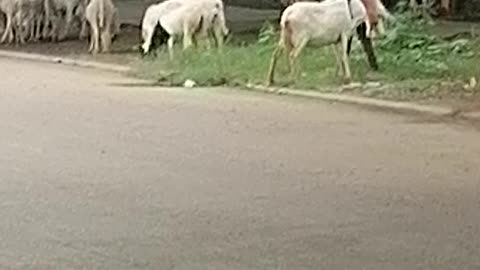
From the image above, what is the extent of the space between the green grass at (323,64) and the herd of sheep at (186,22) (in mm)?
237

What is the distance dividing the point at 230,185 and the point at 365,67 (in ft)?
21.1

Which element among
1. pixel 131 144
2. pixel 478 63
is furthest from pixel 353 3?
pixel 131 144

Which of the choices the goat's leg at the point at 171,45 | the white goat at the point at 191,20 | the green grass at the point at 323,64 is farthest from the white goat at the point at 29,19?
the goat's leg at the point at 171,45

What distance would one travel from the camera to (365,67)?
16.4m

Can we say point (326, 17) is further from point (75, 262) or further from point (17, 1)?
point (75, 262)

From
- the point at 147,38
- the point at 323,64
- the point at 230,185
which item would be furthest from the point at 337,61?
the point at 230,185

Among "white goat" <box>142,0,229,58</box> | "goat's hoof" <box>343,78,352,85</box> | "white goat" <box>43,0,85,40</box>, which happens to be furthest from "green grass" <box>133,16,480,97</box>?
"white goat" <box>43,0,85,40</box>

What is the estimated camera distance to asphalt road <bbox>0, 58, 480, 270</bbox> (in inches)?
323

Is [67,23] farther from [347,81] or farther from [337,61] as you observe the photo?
[347,81]

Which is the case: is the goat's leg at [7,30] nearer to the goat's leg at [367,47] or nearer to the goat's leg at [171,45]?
the goat's leg at [171,45]

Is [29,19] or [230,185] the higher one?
[230,185]

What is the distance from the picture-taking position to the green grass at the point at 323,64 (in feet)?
52.4

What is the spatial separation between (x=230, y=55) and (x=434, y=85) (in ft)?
9.89

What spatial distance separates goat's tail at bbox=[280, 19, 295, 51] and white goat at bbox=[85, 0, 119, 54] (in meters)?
4.44
